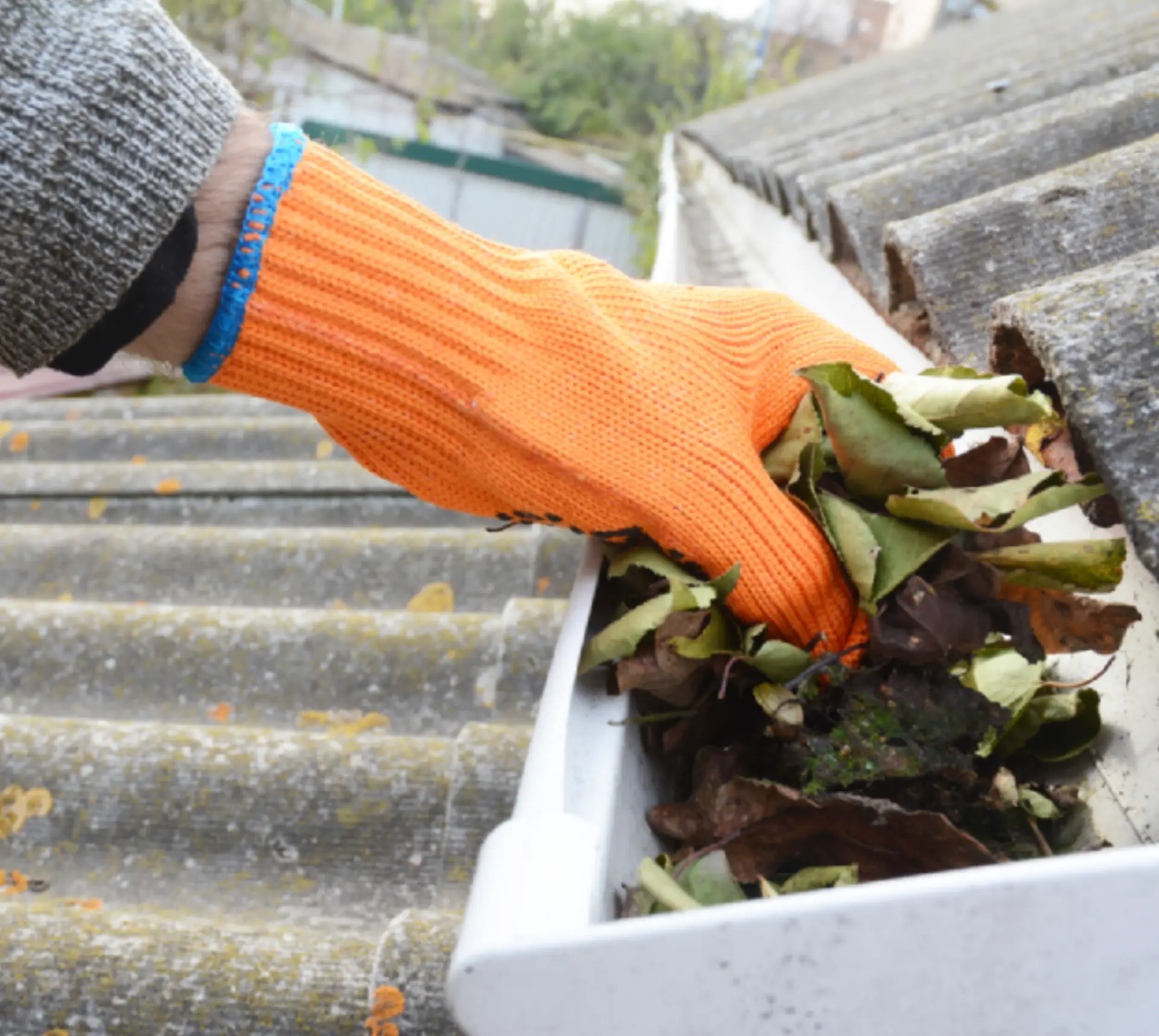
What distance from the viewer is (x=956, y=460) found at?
69 cm

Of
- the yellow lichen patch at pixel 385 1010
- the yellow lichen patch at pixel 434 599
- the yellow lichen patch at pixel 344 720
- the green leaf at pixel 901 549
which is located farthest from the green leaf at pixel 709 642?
the yellow lichen patch at pixel 434 599

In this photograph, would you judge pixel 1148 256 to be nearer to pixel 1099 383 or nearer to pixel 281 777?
pixel 1099 383

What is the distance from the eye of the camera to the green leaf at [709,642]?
65 centimetres

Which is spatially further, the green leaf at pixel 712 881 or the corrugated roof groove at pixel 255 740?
the corrugated roof groove at pixel 255 740

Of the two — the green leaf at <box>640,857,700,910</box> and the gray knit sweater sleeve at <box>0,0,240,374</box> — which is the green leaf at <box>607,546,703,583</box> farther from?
the gray knit sweater sleeve at <box>0,0,240,374</box>

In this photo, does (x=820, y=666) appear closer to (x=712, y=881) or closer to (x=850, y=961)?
(x=712, y=881)

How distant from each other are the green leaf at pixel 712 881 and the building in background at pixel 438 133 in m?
4.22

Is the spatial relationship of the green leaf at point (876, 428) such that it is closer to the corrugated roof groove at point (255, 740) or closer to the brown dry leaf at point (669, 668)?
the brown dry leaf at point (669, 668)

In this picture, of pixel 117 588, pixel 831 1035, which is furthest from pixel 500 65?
pixel 831 1035

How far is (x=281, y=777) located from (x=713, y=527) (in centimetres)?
70

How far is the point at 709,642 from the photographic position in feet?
2.18

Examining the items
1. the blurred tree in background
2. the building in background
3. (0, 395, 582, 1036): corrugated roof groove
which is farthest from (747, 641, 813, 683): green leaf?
the blurred tree in background

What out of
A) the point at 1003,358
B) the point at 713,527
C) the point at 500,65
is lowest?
the point at 500,65

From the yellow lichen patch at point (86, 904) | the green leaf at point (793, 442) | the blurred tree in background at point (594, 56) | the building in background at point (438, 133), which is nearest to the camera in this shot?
the green leaf at point (793, 442)
